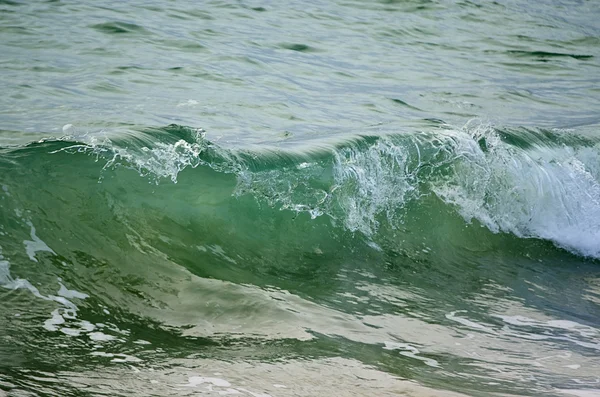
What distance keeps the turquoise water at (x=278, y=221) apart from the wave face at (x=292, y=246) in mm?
18

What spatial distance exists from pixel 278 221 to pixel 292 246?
29 centimetres

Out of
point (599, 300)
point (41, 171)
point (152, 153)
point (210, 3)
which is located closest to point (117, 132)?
point (152, 153)

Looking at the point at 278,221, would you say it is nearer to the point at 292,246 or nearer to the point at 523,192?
Answer: the point at 292,246

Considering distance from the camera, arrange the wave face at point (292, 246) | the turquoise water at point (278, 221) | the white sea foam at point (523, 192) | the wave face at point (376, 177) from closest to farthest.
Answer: the turquoise water at point (278, 221)
the wave face at point (292, 246)
the wave face at point (376, 177)
the white sea foam at point (523, 192)

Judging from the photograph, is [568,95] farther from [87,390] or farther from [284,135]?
[87,390]

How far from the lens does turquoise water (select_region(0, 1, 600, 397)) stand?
3.56 m

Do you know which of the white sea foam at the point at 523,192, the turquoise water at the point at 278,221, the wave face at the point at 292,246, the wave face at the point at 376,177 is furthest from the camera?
the white sea foam at the point at 523,192

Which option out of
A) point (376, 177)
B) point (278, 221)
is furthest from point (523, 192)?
point (278, 221)

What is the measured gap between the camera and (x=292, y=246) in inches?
212

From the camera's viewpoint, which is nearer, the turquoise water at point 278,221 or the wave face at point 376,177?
the turquoise water at point 278,221

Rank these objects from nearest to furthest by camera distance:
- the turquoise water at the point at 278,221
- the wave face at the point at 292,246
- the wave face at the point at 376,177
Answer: the turquoise water at the point at 278,221 → the wave face at the point at 292,246 → the wave face at the point at 376,177

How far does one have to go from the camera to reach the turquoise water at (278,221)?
11.7 ft

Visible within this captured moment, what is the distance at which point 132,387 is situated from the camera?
3055mm

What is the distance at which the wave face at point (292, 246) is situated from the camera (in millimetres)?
3805
